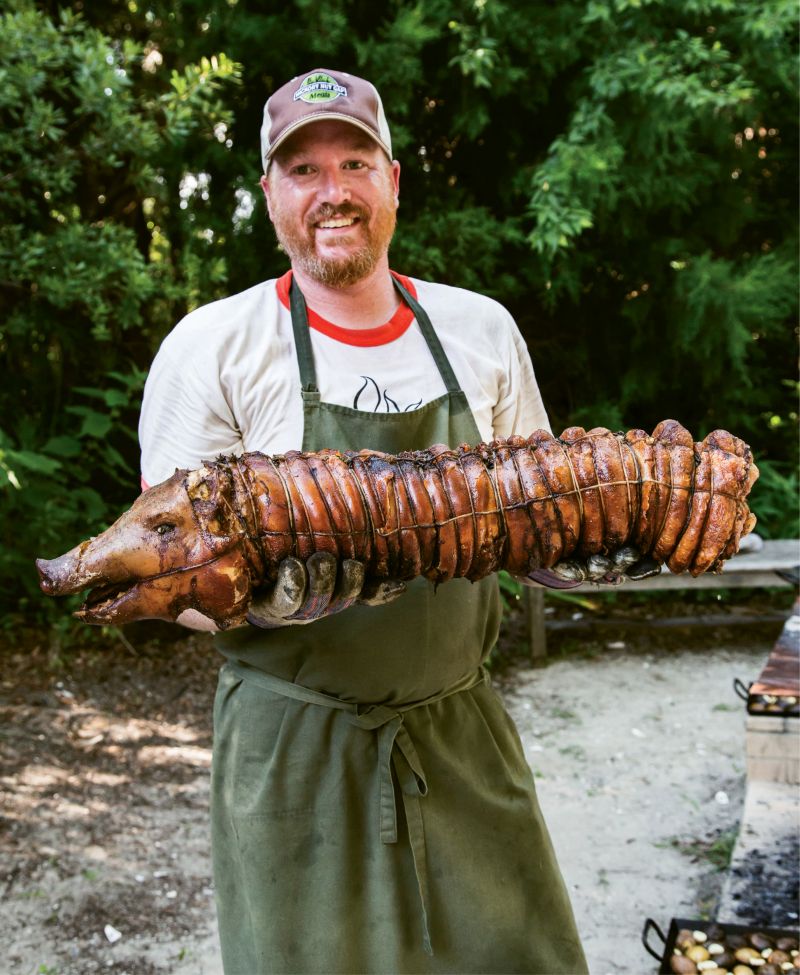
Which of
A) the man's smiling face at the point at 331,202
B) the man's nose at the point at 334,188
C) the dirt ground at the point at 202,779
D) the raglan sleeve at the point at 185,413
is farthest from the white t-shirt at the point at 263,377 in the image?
the dirt ground at the point at 202,779

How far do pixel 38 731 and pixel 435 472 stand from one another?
440 centimetres

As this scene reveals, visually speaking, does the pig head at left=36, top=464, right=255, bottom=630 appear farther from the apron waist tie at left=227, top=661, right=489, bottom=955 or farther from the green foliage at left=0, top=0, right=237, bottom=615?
the green foliage at left=0, top=0, right=237, bottom=615

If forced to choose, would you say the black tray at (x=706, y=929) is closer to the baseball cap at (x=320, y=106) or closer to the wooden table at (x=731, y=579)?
the baseball cap at (x=320, y=106)

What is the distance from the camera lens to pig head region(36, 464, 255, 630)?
64.6 inches

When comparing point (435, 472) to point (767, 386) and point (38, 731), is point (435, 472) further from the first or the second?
point (767, 386)

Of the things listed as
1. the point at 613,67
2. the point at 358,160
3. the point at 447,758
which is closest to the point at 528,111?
the point at 613,67

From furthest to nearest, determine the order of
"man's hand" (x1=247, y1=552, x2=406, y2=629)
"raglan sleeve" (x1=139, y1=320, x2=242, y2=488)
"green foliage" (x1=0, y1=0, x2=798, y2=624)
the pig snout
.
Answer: "green foliage" (x1=0, y1=0, x2=798, y2=624) → "raglan sleeve" (x1=139, y1=320, x2=242, y2=488) → "man's hand" (x1=247, y1=552, x2=406, y2=629) → the pig snout

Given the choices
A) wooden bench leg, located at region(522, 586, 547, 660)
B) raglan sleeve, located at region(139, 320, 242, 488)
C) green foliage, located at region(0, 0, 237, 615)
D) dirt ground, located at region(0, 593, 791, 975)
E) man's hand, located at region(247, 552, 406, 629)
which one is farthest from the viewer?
wooden bench leg, located at region(522, 586, 547, 660)

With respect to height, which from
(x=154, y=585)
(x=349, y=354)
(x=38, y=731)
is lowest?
(x=38, y=731)

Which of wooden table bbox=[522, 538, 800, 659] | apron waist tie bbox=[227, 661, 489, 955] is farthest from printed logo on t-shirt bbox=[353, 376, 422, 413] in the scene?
wooden table bbox=[522, 538, 800, 659]

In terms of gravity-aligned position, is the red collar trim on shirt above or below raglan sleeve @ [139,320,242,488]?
above

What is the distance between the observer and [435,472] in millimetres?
1882

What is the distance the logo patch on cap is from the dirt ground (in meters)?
3.14

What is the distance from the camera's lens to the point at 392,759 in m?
2.35
